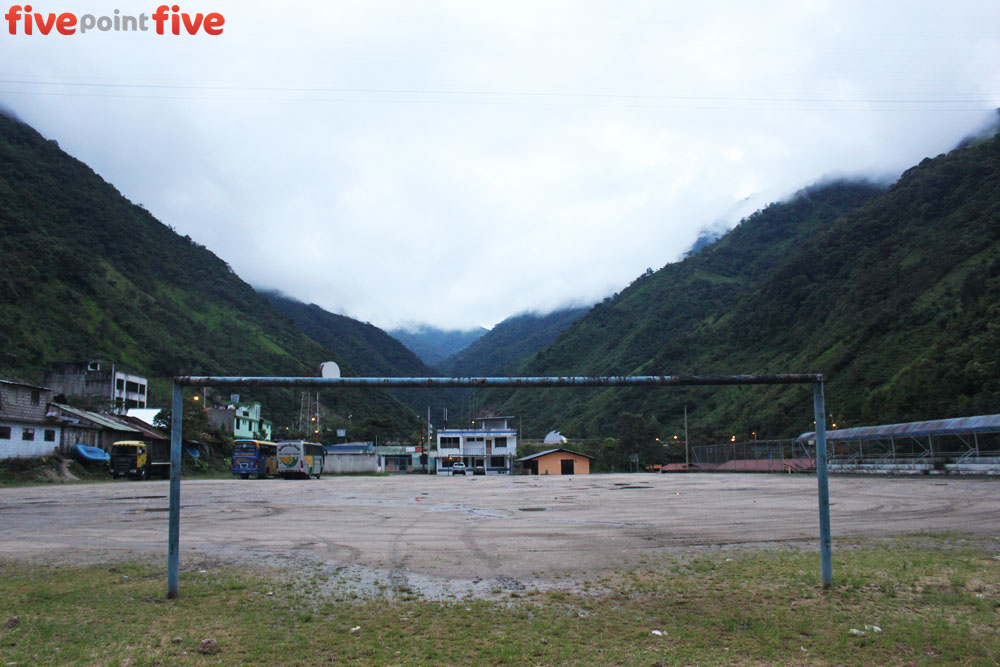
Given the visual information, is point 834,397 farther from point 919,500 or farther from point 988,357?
point 919,500

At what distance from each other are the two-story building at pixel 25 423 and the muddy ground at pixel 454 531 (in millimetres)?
19169

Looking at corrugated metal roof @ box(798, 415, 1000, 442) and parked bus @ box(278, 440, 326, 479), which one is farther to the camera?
parked bus @ box(278, 440, 326, 479)

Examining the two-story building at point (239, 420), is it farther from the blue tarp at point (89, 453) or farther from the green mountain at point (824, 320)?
the green mountain at point (824, 320)

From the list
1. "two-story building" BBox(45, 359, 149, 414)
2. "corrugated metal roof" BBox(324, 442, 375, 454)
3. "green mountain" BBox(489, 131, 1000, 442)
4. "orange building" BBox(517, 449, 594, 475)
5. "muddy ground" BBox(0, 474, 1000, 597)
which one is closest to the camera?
"muddy ground" BBox(0, 474, 1000, 597)

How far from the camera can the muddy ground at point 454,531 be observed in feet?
27.7

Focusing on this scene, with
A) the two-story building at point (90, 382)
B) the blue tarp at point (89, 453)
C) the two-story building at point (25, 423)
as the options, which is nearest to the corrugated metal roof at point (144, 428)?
the blue tarp at point (89, 453)

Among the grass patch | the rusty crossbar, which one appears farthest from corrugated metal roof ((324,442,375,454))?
the rusty crossbar

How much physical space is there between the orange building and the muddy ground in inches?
2380

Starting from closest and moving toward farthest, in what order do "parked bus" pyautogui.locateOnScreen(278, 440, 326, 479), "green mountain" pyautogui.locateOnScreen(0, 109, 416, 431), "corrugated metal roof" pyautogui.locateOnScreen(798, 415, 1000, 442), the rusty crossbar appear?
the rusty crossbar < "corrugated metal roof" pyautogui.locateOnScreen(798, 415, 1000, 442) < "parked bus" pyautogui.locateOnScreen(278, 440, 326, 479) < "green mountain" pyautogui.locateOnScreen(0, 109, 416, 431)

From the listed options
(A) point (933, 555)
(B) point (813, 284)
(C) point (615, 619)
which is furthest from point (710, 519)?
(B) point (813, 284)

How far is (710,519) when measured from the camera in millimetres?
13820

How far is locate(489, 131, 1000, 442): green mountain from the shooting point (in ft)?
201

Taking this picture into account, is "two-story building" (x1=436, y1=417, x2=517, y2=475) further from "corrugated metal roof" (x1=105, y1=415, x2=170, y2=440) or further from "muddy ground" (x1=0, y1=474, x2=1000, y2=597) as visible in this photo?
"muddy ground" (x1=0, y1=474, x2=1000, y2=597)

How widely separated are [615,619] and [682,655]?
1.04m
